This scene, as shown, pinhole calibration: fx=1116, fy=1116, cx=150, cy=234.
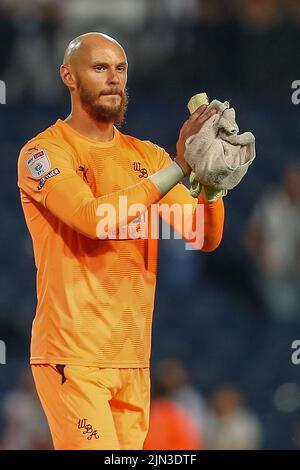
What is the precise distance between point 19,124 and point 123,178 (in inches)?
168

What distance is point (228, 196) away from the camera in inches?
310

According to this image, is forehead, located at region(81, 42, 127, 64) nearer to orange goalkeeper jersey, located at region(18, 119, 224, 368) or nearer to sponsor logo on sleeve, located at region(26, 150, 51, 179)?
orange goalkeeper jersey, located at region(18, 119, 224, 368)

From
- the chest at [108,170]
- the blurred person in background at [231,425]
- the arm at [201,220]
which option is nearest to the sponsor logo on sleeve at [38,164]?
the chest at [108,170]

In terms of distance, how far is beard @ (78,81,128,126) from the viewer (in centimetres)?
387

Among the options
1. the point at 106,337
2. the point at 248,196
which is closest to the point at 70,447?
the point at 106,337

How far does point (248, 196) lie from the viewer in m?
7.95

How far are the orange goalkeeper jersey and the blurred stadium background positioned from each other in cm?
318

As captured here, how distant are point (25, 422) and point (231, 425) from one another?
4.05 ft

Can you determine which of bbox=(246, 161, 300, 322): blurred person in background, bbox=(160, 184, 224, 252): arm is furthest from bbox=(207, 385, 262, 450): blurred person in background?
bbox=(160, 184, 224, 252): arm

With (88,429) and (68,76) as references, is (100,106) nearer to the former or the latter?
(68,76)

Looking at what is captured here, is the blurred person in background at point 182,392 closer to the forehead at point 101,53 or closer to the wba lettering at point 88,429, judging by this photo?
the wba lettering at point 88,429

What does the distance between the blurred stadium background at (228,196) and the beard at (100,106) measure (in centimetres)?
330

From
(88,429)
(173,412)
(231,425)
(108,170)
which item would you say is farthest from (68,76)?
(231,425)

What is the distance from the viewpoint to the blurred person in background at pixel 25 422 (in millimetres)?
6383
